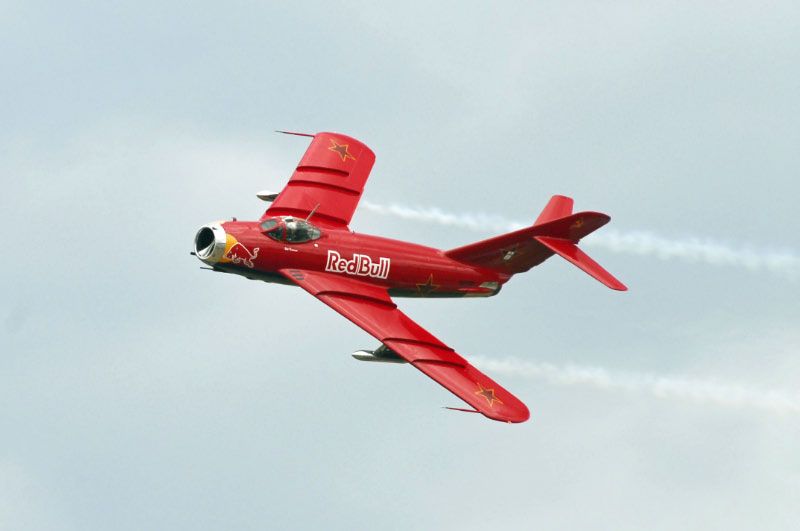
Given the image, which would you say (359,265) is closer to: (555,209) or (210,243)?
(210,243)

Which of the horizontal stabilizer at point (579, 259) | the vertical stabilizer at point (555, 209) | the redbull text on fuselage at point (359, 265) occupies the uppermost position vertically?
the vertical stabilizer at point (555, 209)

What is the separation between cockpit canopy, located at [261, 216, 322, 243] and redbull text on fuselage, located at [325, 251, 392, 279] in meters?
0.98

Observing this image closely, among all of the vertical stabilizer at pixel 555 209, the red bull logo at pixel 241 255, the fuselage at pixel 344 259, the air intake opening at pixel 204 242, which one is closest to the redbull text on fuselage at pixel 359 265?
the fuselage at pixel 344 259

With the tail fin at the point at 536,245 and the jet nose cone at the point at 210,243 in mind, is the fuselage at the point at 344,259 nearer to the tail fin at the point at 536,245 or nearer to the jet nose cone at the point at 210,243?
the jet nose cone at the point at 210,243

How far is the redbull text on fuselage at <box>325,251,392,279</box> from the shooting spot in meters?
60.9

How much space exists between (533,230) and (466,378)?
304 inches

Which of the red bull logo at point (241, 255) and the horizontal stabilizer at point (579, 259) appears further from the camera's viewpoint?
the horizontal stabilizer at point (579, 259)

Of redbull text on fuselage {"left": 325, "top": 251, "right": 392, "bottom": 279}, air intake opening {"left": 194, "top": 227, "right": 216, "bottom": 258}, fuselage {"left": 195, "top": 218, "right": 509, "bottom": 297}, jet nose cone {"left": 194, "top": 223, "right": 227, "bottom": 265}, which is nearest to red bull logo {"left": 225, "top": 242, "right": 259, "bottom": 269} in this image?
fuselage {"left": 195, "top": 218, "right": 509, "bottom": 297}

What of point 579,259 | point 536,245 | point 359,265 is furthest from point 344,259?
point 579,259

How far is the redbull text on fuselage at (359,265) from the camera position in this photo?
60.9 m

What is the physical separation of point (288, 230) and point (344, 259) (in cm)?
214

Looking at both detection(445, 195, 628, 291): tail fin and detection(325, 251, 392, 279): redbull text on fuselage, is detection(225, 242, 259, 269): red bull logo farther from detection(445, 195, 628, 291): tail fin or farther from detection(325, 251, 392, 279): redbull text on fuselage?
detection(445, 195, 628, 291): tail fin

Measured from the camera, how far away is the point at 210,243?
5991 centimetres

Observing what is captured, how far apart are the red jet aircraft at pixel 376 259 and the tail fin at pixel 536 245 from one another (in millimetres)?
35
